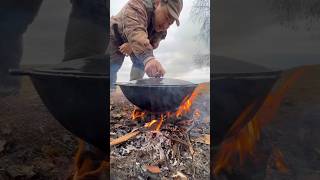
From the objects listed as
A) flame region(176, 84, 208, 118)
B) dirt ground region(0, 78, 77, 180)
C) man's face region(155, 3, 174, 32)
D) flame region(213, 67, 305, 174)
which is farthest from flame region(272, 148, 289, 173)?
dirt ground region(0, 78, 77, 180)

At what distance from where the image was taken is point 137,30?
376 centimetres

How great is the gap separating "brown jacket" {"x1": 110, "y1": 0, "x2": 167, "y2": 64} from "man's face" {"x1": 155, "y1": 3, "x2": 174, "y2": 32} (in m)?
0.04

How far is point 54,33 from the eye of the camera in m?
3.66

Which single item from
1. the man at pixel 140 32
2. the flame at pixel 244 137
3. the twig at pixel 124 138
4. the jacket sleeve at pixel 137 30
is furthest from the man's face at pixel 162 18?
the flame at pixel 244 137

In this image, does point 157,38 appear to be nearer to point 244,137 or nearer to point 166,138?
point 166,138

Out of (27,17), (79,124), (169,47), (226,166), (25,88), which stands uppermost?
(27,17)

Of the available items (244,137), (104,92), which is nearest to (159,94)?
(104,92)

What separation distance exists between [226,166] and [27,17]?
8.25 feet

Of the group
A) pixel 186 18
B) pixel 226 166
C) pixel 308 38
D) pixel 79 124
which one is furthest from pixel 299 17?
pixel 79 124

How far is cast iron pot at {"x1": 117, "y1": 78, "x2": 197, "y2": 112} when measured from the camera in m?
3.70

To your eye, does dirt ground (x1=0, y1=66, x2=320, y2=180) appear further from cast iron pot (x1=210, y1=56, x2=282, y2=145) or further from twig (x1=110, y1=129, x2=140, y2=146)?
cast iron pot (x1=210, y1=56, x2=282, y2=145)

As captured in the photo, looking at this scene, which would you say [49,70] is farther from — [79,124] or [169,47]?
[169,47]

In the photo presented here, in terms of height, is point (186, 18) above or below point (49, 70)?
above

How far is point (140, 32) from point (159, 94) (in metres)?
0.67
